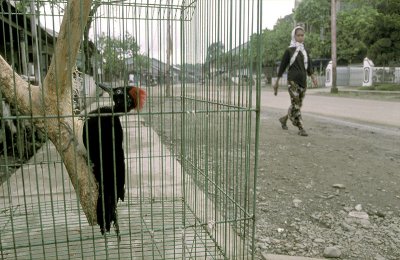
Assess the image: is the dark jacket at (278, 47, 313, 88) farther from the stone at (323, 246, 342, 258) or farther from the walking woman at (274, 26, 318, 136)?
the stone at (323, 246, 342, 258)

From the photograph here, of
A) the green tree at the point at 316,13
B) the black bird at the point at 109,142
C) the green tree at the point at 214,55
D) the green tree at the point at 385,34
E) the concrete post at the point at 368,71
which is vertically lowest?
the black bird at the point at 109,142

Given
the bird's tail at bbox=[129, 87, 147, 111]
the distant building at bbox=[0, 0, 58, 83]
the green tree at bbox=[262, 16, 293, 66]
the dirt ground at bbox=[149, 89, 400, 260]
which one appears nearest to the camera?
→ the distant building at bbox=[0, 0, 58, 83]

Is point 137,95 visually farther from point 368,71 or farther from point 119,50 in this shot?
point 368,71

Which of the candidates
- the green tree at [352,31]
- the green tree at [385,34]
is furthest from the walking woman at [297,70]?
A: the green tree at [352,31]

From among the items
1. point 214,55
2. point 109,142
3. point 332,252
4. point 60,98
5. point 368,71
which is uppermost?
point 368,71

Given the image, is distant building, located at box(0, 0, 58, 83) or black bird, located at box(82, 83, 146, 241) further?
black bird, located at box(82, 83, 146, 241)

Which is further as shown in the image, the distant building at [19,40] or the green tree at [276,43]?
the green tree at [276,43]

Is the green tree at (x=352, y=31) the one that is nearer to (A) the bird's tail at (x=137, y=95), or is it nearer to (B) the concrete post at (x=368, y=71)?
(B) the concrete post at (x=368, y=71)

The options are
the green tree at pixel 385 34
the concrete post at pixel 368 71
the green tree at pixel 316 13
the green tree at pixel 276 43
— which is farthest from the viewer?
the green tree at pixel 276 43

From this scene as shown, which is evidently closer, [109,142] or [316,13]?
[109,142]

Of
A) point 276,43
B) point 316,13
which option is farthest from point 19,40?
point 276,43

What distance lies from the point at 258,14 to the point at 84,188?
1493 mm

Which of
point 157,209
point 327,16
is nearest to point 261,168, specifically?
point 157,209

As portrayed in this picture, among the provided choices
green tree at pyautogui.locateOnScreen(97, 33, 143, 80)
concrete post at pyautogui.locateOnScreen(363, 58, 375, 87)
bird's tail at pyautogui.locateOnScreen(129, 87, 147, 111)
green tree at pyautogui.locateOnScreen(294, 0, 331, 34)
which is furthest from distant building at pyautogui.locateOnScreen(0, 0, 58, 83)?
green tree at pyautogui.locateOnScreen(294, 0, 331, 34)
